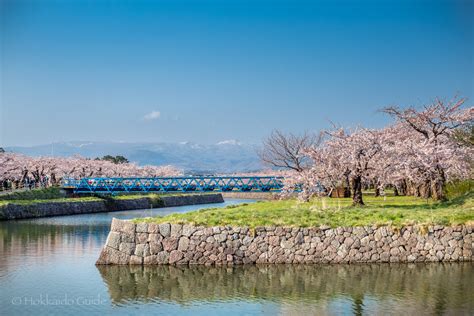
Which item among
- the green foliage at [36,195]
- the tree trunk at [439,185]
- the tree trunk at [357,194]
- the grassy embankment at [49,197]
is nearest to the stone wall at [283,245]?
the tree trunk at [357,194]

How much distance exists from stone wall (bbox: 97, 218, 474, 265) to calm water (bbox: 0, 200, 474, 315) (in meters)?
0.62

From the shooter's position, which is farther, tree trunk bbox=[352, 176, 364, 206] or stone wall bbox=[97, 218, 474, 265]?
tree trunk bbox=[352, 176, 364, 206]

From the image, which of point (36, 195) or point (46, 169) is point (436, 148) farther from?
point (46, 169)

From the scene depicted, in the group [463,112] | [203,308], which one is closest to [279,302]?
[203,308]

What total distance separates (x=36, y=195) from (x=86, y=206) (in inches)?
231

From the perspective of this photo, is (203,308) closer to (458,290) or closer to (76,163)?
(458,290)

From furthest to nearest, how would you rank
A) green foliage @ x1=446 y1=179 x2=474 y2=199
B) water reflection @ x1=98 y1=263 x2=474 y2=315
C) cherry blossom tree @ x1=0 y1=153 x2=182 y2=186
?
cherry blossom tree @ x1=0 y1=153 x2=182 y2=186 < green foliage @ x1=446 y1=179 x2=474 y2=199 < water reflection @ x1=98 y1=263 x2=474 y2=315

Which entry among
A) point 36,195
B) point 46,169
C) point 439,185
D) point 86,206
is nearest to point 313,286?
point 439,185

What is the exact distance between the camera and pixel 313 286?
880 inches

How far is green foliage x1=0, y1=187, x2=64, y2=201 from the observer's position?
67.7m

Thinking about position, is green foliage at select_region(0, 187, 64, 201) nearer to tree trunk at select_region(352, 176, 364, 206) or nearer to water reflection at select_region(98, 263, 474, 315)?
tree trunk at select_region(352, 176, 364, 206)

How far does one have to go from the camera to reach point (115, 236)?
26219 millimetres

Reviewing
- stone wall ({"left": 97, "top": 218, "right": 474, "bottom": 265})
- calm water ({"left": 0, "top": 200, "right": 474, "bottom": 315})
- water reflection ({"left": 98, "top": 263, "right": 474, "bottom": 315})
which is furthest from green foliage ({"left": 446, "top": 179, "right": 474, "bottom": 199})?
calm water ({"left": 0, "top": 200, "right": 474, "bottom": 315})

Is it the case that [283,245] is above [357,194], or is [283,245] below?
below
